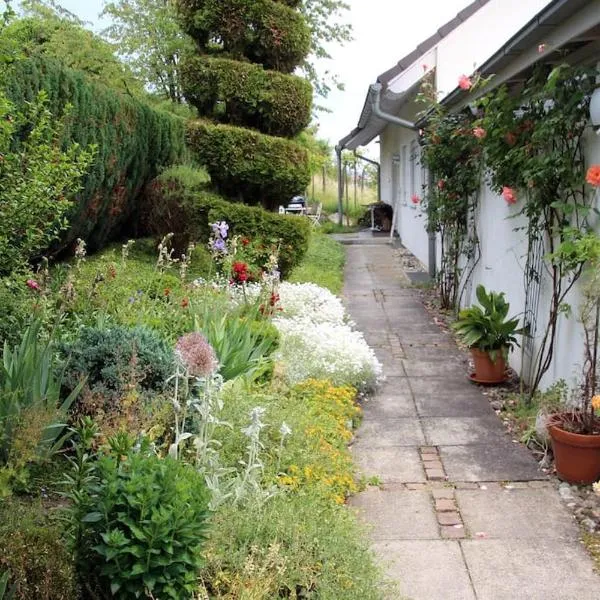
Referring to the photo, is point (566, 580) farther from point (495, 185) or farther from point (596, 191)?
point (495, 185)

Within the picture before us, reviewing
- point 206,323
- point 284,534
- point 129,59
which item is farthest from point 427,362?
point 129,59

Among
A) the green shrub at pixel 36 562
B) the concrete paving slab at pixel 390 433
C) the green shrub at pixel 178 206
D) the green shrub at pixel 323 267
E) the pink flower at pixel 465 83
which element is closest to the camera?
the green shrub at pixel 36 562

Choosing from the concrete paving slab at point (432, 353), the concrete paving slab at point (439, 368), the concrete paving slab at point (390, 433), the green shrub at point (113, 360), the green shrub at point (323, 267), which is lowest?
the concrete paving slab at point (390, 433)

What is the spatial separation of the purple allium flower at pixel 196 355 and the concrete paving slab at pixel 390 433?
6.96 ft

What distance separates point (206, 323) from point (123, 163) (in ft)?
16.0

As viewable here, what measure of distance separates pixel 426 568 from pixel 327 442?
126 cm

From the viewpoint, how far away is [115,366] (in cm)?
380

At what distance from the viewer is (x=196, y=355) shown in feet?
10.0

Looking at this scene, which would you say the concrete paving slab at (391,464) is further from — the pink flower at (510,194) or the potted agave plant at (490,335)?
the pink flower at (510,194)

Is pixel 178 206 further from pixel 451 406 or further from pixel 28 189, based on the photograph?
pixel 28 189

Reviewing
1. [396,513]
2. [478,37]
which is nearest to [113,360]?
[396,513]

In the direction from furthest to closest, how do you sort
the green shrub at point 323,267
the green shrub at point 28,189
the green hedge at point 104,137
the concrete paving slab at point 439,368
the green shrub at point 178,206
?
the green shrub at point 323,267 → the green shrub at point 178,206 → the green hedge at point 104,137 → the concrete paving slab at point 439,368 → the green shrub at point 28,189

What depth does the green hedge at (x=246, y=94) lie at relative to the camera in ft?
30.0

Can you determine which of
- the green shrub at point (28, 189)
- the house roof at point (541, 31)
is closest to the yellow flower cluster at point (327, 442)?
the green shrub at point (28, 189)
